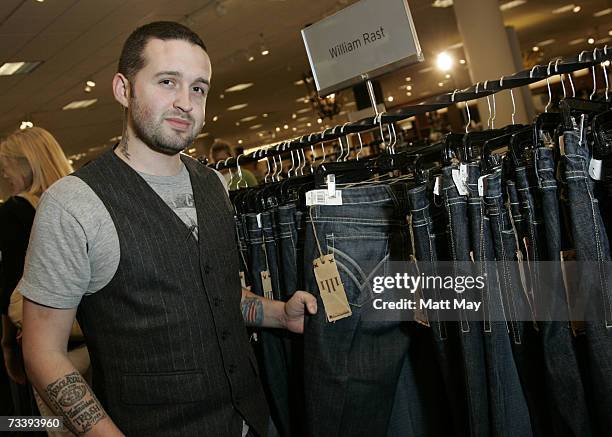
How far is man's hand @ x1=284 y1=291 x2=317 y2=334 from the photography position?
5.38ft

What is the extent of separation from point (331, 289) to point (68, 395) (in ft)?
2.21

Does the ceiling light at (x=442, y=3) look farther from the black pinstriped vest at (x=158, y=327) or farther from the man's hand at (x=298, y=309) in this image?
the black pinstriped vest at (x=158, y=327)

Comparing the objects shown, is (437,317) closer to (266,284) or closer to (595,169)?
(595,169)

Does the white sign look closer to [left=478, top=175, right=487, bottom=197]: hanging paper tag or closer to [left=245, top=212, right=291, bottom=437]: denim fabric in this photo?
[left=245, top=212, right=291, bottom=437]: denim fabric

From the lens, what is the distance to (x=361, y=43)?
1953mm

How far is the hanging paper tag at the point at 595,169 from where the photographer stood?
1228mm

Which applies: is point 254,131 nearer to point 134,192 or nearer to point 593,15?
point 593,15

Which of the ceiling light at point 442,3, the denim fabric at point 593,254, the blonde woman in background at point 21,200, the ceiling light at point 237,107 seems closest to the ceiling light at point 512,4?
the ceiling light at point 442,3

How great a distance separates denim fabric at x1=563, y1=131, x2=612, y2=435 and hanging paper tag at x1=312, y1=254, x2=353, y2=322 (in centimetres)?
58

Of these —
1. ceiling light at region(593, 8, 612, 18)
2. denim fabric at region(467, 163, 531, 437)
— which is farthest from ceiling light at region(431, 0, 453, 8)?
denim fabric at region(467, 163, 531, 437)

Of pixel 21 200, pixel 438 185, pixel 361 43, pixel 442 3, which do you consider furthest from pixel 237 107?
pixel 438 185

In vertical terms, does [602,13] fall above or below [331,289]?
above

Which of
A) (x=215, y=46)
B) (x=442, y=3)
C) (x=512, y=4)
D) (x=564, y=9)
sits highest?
(x=215, y=46)

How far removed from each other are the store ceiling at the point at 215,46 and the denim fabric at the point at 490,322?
5888 millimetres
